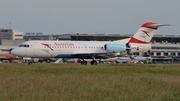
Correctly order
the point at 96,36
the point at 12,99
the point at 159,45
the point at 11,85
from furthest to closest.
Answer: the point at 96,36 < the point at 159,45 < the point at 11,85 < the point at 12,99

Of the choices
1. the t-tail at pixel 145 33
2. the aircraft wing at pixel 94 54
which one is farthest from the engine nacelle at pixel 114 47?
the t-tail at pixel 145 33

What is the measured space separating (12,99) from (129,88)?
778cm

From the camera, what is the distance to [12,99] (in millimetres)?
18875

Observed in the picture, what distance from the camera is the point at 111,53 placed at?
62.0 metres

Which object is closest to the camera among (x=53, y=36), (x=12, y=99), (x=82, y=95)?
(x=12, y=99)

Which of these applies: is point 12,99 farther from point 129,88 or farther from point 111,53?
point 111,53

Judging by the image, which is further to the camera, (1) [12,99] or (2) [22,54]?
(2) [22,54]

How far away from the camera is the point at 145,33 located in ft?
214

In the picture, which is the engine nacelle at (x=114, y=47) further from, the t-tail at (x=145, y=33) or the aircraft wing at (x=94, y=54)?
the t-tail at (x=145, y=33)

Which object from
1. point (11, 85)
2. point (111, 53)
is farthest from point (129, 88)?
point (111, 53)

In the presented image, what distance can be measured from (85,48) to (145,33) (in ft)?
31.2

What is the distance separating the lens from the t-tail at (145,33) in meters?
64.9

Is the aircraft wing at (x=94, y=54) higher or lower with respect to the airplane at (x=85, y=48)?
lower

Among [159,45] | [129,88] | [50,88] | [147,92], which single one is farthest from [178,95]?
[159,45]
